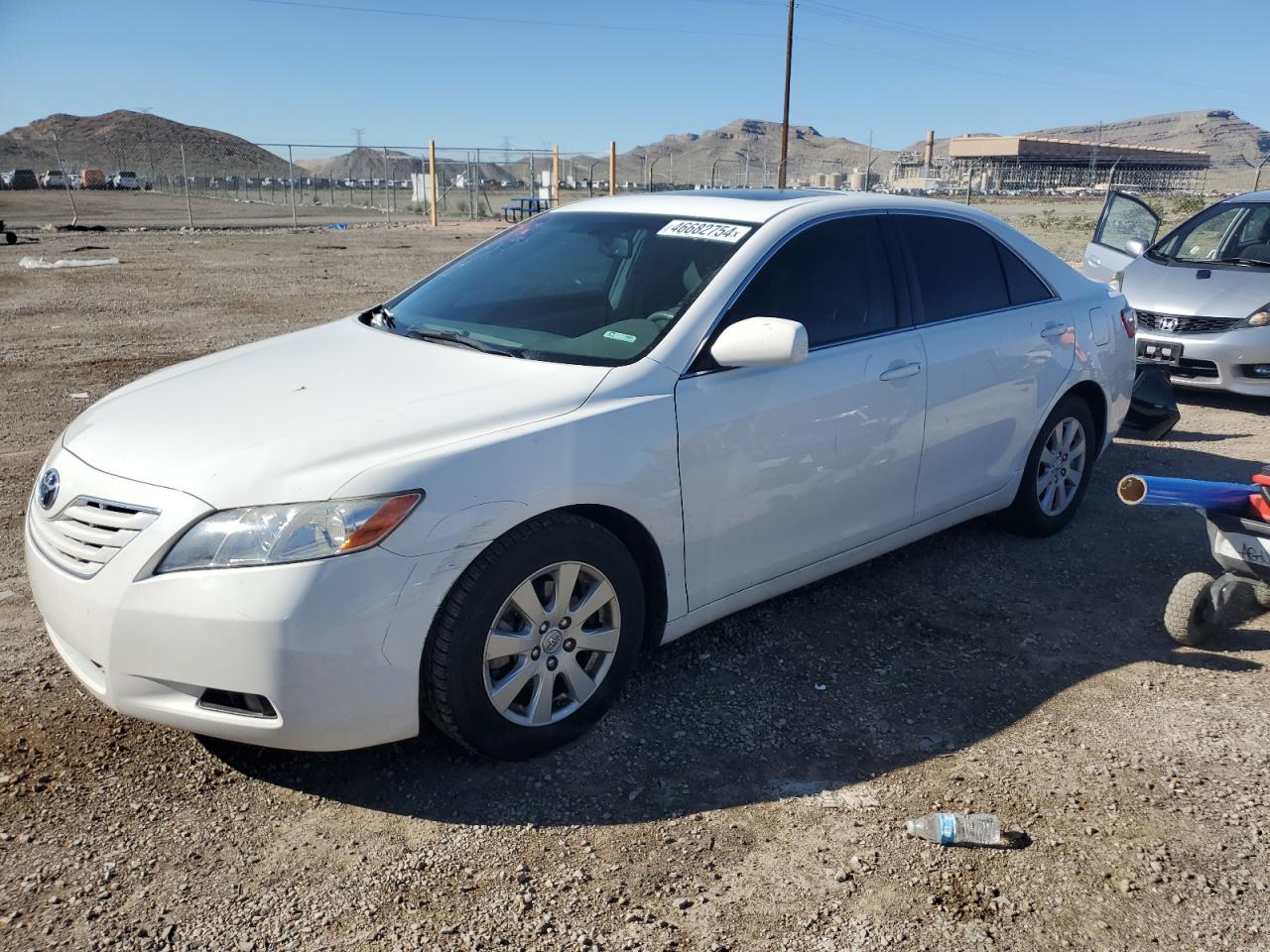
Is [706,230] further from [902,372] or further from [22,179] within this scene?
[22,179]

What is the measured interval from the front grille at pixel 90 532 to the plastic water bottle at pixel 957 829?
227 centimetres

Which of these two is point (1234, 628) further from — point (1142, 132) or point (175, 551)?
point (1142, 132)

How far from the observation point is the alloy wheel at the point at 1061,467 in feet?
16.7

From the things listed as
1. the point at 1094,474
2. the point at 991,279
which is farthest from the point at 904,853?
the point at 1094,474

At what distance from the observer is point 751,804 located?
9.98 ft

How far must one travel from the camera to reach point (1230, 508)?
4086 mm

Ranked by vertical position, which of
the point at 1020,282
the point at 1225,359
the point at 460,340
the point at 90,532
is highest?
the point at 1020,282

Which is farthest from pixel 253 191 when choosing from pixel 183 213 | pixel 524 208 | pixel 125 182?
pixel 524 208

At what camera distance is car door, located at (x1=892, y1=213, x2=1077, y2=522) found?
4.32 m

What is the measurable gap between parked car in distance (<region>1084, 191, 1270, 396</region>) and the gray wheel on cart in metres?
4.71

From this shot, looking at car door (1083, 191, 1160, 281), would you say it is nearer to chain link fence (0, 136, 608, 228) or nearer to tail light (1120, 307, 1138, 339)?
tail light (1120, 307, 1138, 339)

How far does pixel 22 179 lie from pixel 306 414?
201 feet

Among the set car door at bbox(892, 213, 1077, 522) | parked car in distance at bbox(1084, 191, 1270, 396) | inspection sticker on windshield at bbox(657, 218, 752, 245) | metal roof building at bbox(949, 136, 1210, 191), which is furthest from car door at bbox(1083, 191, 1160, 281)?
metal roof building at bbox(949, 136, 1210, 191)

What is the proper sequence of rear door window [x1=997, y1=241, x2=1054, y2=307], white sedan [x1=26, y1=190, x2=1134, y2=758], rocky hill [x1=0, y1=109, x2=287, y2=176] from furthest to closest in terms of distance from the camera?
rocky hill [x1=0, y1=109, x2=287, y2=176]
rear door window [x1=997, y1=241, x2=1054, y2=307]
white sedan [x1=26, y1=190, x2=1134, y2=758]
